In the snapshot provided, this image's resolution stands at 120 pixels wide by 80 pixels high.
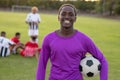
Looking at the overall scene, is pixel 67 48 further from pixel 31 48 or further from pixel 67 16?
pixel 31 48

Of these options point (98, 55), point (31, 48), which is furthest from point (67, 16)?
point (31, 48)

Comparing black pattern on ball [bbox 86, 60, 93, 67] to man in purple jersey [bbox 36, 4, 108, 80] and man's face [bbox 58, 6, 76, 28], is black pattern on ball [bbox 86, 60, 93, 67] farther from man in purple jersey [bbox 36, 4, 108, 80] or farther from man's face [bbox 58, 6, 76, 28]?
man's face [bbox 58, 6, 76, 28]

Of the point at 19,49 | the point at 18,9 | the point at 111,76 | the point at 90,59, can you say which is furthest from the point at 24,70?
the point at 18,9

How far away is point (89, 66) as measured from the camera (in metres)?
4.19

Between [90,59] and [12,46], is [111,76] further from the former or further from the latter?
[90,59]

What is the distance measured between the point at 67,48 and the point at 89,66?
0.58 meters

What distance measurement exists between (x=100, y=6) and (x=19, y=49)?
64782 mm

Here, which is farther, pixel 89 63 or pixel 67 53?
pixel 89 63

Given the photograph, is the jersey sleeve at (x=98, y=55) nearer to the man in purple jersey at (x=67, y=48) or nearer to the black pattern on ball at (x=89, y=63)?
the man in purple jersey at (x=67, y=48)

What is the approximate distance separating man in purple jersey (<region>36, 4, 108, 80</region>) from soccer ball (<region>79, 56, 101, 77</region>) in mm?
122

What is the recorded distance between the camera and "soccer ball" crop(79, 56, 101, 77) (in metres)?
3.93

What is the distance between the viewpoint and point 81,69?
3916mm

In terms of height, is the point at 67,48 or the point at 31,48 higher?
the point at 67,48

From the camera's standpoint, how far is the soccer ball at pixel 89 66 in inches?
155
